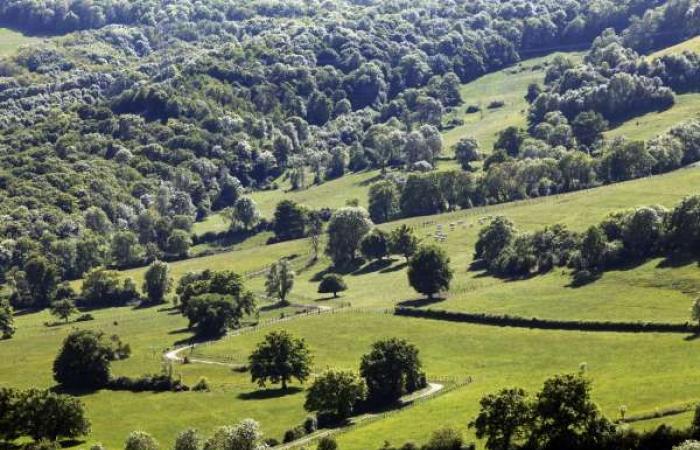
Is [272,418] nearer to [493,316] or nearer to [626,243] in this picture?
[493,316]

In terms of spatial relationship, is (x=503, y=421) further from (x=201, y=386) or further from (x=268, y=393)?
(x=201, y=386)

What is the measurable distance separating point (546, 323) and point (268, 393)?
4466cm

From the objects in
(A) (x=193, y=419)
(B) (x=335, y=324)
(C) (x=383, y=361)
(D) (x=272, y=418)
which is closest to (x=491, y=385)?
(C) (x=383, y=361)

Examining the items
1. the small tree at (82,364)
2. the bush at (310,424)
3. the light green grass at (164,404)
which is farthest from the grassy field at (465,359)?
the small tree at (82,364)

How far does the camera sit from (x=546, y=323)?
17238 cm

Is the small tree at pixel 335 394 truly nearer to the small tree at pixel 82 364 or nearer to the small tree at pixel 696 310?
the small tree at pixel 82 364

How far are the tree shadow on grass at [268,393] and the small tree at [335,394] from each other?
14.5m

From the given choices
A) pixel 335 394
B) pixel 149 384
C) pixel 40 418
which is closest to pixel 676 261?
pixel 335 394

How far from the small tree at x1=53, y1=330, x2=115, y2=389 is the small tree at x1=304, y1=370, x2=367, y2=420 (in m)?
43.5

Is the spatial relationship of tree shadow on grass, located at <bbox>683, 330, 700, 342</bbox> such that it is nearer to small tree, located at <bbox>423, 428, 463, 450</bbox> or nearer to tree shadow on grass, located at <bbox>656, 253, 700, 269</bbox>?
tree shadow on grass, located at <bbox>656, 253, 700, 269</bbox>

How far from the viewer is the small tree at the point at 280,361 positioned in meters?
158

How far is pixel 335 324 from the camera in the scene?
19275 cm

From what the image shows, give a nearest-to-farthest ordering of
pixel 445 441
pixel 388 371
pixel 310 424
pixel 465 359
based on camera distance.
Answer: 1. pixel 445 441
2. pixel 310 424
3. pixel 388 371
4. pixel 465 359

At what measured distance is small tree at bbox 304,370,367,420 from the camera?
141 metres
